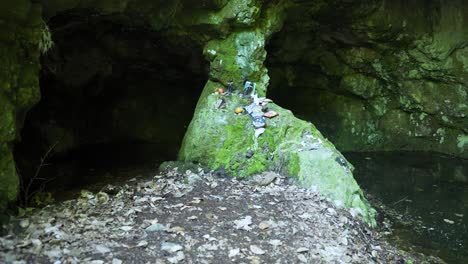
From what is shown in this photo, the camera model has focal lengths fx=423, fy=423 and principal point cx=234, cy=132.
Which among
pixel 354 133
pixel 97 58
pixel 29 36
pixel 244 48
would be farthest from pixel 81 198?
pixel 354 133

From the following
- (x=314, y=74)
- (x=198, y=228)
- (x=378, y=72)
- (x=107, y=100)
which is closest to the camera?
(x=198, y=228)

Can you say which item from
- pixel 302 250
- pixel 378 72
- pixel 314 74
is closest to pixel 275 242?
pixel 302 250

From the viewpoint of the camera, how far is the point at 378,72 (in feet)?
32.7

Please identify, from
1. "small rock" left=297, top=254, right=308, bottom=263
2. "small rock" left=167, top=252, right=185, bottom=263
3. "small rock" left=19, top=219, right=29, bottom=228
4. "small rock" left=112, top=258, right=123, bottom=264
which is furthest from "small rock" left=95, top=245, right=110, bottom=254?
"small rock" left=297, top=254, right=308, bottom=263

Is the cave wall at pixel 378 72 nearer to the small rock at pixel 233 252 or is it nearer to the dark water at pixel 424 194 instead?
the dark water at pixel 424 194

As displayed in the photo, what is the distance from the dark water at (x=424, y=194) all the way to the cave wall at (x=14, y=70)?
4.72m

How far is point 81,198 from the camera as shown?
4918 mm

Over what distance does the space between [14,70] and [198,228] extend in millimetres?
2543

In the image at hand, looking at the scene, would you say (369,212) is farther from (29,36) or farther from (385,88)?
(385,88)

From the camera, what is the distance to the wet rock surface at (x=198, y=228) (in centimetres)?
372

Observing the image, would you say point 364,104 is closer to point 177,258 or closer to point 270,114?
point 270,114

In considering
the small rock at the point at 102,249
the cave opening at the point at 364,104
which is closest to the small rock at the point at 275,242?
the small rock at the point at 102,249

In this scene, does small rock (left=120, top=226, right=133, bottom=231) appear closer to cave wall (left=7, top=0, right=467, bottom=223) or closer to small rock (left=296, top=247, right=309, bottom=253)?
cave wall (left=7, top=0, right=467, bottom=223)

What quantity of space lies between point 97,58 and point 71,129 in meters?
1.91
